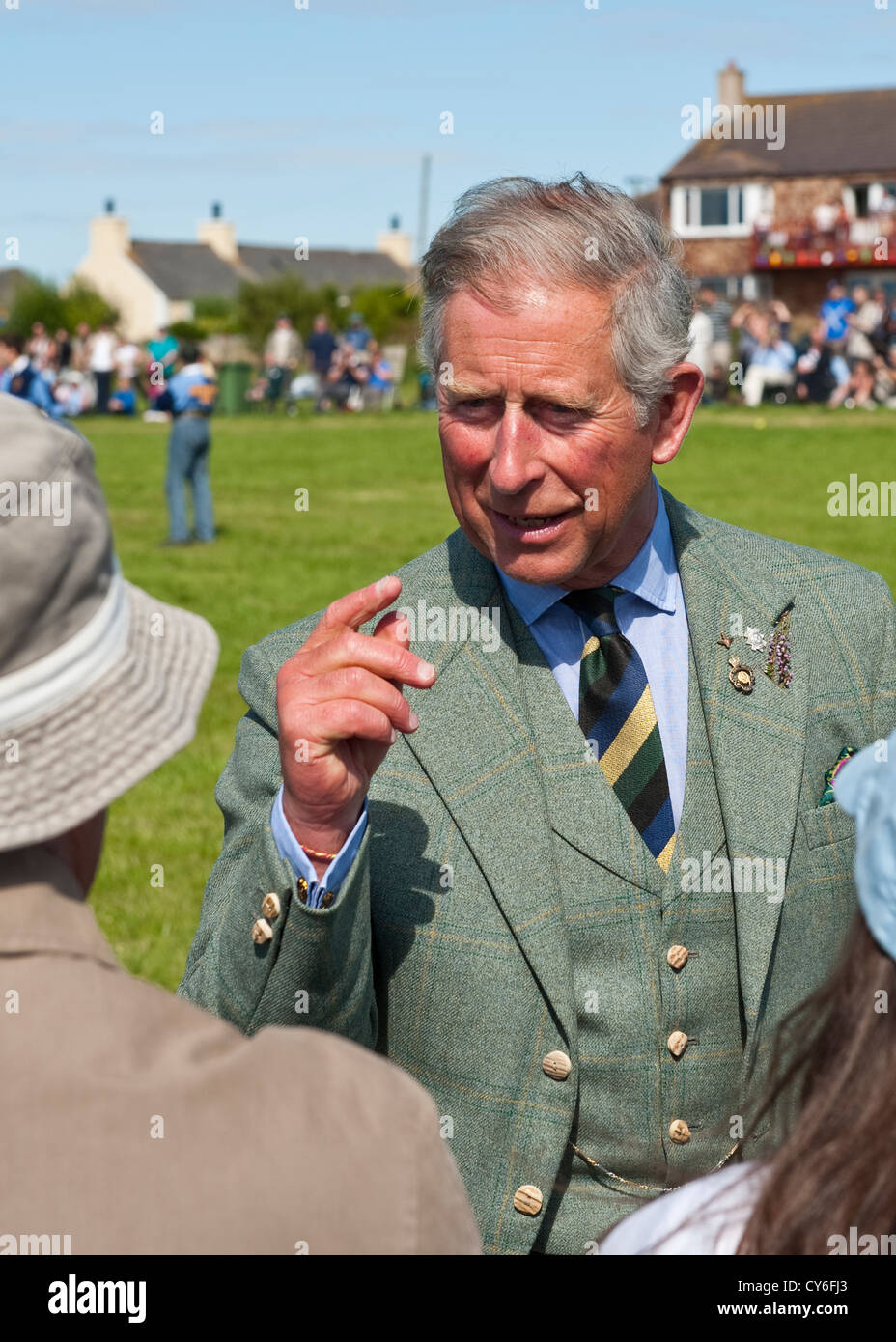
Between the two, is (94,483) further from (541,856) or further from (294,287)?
(294,287)

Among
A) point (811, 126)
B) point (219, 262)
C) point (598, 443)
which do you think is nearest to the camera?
point (598, 443)

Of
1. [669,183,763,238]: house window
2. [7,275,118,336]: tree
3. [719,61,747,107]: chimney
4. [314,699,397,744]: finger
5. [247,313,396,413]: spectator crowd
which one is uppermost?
[719,61,747,107]: chimney

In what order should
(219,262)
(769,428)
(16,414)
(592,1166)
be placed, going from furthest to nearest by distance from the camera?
(219,262) → (769,428) → (592,1166) → (16,414)

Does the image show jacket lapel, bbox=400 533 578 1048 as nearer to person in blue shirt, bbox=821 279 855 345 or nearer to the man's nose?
the man's nose

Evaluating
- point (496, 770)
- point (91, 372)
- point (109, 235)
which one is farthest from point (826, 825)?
point (109, 235)

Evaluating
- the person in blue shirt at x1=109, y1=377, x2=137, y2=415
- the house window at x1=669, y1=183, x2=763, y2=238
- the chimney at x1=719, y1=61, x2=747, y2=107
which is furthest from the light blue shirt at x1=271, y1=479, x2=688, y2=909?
the chimney at x1=719, y1=61, x2=747, y2=107

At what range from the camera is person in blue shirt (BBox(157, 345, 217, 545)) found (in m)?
15.5

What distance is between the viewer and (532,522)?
10.2ft

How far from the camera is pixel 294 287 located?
68.6 meters

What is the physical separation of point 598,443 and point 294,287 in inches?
2661

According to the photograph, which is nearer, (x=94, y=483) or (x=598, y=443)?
(x=94, y=483)

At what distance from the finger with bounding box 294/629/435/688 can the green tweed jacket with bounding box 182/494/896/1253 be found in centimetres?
31

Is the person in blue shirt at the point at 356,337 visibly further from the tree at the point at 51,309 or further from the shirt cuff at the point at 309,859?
the shirt cuff at the point at 309,859

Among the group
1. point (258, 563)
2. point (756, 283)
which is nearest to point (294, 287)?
point (756, 283)
